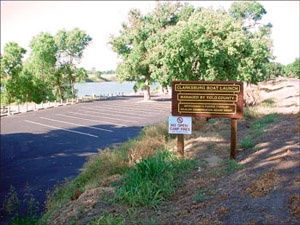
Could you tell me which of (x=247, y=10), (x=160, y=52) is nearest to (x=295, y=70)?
(x=247, y=10)

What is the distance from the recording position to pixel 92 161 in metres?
11.2

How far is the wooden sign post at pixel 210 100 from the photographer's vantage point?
9.27m

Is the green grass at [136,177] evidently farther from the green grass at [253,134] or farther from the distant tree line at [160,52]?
the distant tree line at [160,52]

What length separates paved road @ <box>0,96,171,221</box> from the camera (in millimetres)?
12398

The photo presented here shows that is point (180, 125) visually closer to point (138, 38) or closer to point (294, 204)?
point (294, 204)

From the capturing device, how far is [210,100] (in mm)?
9398

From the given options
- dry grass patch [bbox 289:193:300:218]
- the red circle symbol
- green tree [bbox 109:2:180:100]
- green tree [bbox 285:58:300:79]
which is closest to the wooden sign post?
the red circle symbol

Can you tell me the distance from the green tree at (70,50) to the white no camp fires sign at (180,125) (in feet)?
137

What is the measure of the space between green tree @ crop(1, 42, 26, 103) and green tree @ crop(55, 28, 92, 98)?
30.1 ft

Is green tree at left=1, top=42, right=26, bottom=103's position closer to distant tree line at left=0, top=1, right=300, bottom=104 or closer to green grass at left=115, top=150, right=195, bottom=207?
distant tree line at left=0, top=1, right=300, bottom=104

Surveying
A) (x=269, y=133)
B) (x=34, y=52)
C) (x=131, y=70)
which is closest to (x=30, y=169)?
(x=269, y=133)

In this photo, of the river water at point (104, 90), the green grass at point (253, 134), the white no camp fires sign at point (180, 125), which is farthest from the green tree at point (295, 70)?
the white no camp fires sign at point (180, 125)

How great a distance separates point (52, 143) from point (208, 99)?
12.2 m

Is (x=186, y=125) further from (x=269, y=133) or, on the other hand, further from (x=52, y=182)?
(x=52, y=182)
